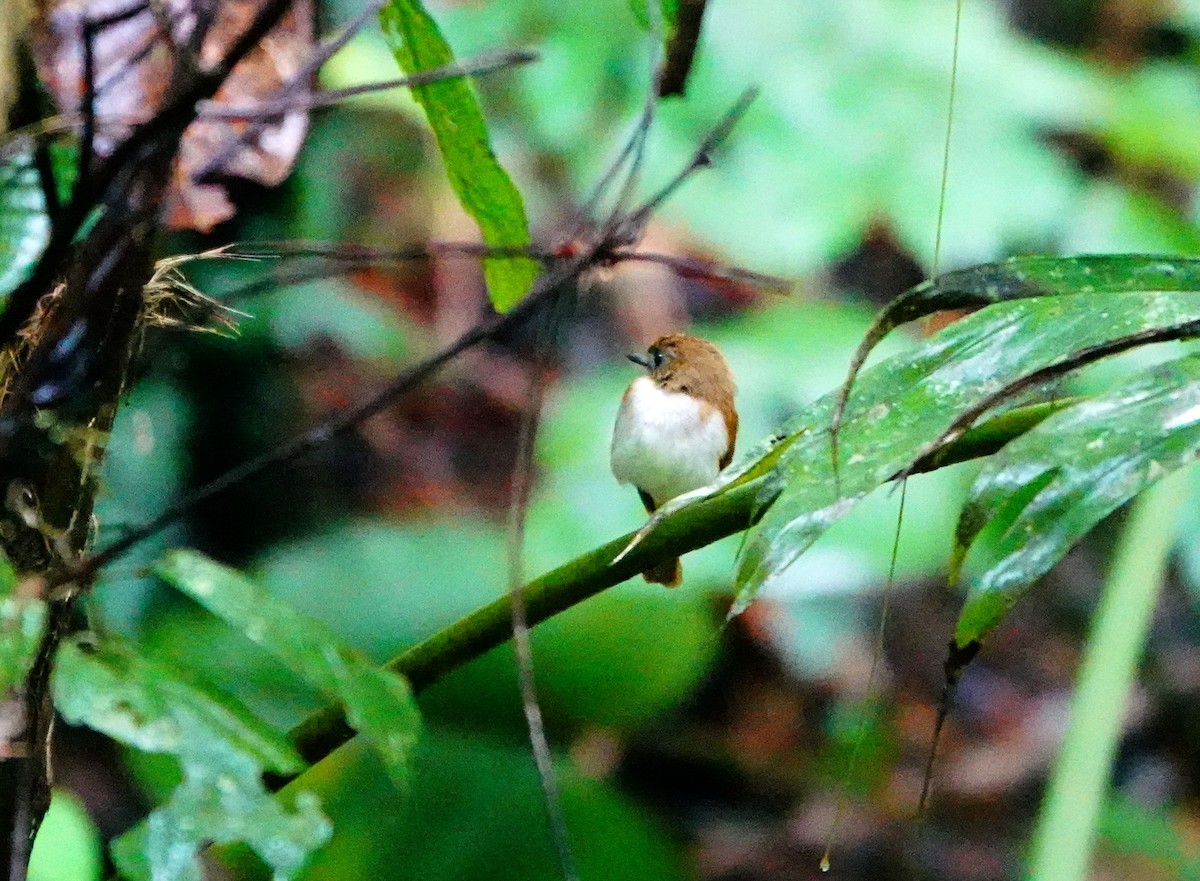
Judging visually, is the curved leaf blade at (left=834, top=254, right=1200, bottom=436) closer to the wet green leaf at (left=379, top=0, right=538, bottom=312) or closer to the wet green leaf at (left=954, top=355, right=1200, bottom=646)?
the wet green leaf at (left=954, top=355, right=1200, bottom=646)

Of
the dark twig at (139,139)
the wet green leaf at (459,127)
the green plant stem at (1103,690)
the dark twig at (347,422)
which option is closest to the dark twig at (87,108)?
the dark twig at (139,139)

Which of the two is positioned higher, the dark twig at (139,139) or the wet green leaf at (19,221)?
the wet green leaf at (19,221)

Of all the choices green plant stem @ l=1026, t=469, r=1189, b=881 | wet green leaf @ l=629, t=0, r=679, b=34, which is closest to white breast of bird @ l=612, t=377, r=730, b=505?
green plant stem @ l=1026, t=469, r=1189, b=881

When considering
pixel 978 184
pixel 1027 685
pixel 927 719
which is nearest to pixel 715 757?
pixel 927 719

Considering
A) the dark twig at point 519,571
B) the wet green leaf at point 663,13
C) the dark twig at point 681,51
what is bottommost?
the dark twig at point 519,571

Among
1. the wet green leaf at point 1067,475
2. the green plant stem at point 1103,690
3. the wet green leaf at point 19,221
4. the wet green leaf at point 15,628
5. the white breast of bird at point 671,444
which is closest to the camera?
the wet green leaf at point 15,628

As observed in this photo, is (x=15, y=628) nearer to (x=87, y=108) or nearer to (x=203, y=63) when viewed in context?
(x=87, y=108)

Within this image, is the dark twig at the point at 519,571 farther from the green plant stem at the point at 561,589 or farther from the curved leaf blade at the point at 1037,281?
the curved leaf blade at the point at 1037,281

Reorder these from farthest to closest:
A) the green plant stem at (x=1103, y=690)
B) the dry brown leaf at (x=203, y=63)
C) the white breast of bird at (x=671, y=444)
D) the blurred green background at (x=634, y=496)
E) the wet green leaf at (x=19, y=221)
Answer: the blurred green background at (x=634, y=496) → the white breast of bird at (x=671, y=444) → the green plant stem at (x=1103, y=690) → the dry brown leaf at (x=203, y=63) → the wet green leaf at (x=19, y=221)

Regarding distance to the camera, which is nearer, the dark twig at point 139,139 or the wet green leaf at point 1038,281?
the dark twig at point 139,139
